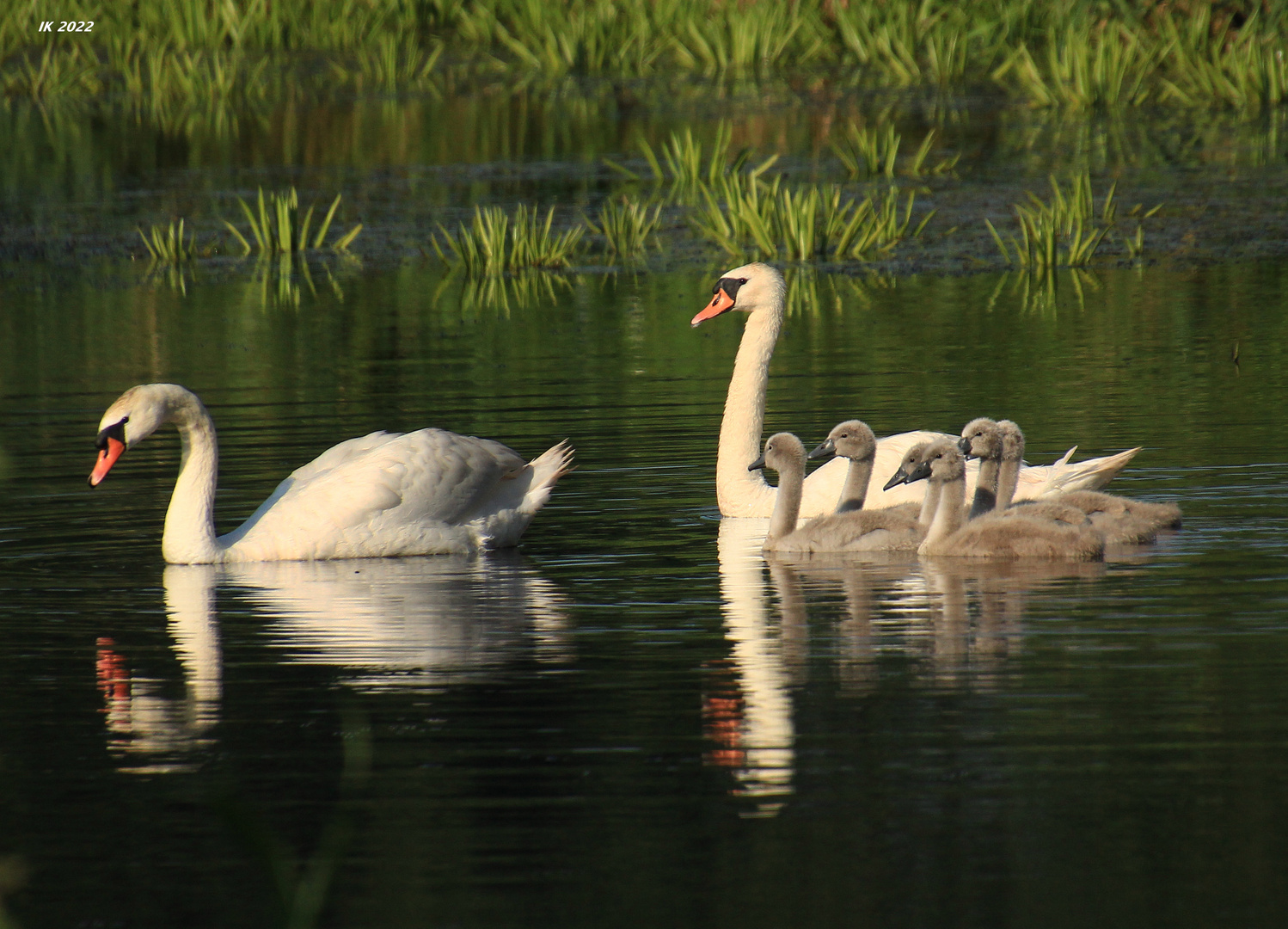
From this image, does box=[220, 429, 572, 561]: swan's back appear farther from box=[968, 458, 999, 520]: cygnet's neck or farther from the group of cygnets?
box=[968, 458, 999, 520]: cygnet's neck

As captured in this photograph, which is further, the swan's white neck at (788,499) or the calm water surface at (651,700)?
the swan's white neck at (788,499)

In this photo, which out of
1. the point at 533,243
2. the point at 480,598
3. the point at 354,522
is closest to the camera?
the point at 480,598

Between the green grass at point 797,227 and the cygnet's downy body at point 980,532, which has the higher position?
the green grass at point 797,227

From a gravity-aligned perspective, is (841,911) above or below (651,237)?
below

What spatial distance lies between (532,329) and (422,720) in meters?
10.5

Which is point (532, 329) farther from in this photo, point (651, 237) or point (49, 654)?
point (49, 654)

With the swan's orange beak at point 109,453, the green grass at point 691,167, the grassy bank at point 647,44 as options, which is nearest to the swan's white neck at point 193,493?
the swan's orange beak at point 109,453

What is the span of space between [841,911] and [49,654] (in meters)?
3.87

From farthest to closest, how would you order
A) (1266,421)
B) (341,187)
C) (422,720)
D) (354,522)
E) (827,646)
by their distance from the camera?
(341,187)
(1266,421)
(354,522)
(827,646)
(422,720)

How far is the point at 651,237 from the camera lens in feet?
70.6

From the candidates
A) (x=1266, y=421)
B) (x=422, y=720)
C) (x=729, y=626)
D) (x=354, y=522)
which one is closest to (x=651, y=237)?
(x=1266, y=421)

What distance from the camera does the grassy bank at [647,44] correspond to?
27219mm

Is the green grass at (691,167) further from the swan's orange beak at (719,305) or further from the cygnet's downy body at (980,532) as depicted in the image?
the cygnet's downy body at (980,532)

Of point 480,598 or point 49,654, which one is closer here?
point 49,654
